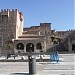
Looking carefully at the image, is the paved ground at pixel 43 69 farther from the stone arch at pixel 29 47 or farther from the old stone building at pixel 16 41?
the stone arch at pixel 29 47

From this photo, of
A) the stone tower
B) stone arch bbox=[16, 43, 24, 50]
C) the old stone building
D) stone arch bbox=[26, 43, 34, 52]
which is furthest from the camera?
stone arch bbox=[26, 43, 34, 52]

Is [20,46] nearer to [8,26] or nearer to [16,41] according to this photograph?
[16,41]

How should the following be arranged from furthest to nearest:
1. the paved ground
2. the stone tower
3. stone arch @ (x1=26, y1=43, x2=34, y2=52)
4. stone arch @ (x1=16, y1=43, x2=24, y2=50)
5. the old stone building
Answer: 1. stone arch @ (x1=26, y1=43, x2=34, y2=52)
2. stone arch @ (x1=16, y1=43, x2=24, y2=50)
3. the stone tower
4. the old stone building
5. the paved ground

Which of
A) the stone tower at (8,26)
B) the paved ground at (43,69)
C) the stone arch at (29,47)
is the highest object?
the stone tower at (8,26)

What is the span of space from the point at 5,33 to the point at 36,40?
8.58 m

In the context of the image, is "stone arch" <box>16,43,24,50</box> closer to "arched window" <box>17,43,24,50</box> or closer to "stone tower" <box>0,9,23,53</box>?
"arched window" <box>17,43,24,50</box>

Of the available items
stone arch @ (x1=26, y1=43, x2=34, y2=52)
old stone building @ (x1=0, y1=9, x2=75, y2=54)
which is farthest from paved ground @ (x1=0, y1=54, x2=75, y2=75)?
stone arch @ (x1=26, y1=43, x2=34, y2=52)

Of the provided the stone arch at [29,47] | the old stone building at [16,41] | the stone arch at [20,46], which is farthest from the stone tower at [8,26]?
the stone arch at [29,47]

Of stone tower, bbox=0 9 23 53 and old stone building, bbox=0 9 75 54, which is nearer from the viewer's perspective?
old stone building, bbox=0 9 75 54

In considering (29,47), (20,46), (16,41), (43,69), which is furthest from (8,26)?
(43,69)

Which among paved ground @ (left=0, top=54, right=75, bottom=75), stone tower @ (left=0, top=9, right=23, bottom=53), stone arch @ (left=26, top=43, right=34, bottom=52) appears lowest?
paved ground @ (left=0, top=54, right=75, bottom=75)

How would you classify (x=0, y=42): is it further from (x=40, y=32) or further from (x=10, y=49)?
(x=40, y=32)

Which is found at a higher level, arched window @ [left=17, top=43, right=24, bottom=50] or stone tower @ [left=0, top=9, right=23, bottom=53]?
stone tower @ [left=0, top=9, right=23, bottom=53]

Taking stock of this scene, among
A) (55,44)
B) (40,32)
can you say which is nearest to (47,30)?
(40,32)
